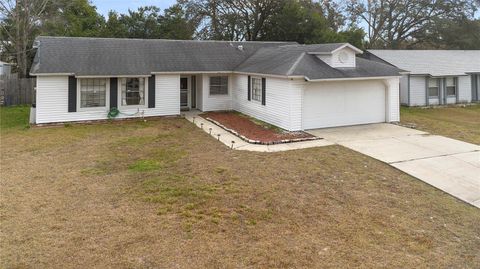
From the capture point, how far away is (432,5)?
41375mm

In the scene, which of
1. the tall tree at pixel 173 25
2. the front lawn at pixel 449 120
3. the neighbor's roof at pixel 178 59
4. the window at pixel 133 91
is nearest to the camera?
the front lawn at pixel 449 120

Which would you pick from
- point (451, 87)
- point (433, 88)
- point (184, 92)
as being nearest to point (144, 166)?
point (184, 92)

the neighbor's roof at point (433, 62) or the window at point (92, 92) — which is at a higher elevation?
the neighbor's roof at point (433, 62)

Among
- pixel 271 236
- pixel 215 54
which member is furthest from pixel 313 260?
pixel 215 54

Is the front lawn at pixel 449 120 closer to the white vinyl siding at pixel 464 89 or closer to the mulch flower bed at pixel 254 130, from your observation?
the white vinyl siding at pixel 464 89

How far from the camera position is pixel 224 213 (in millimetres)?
6969

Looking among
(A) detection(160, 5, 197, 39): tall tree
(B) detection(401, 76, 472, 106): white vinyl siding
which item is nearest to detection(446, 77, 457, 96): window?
(B) detection(401, 76, 472, 106): white vinyl siding

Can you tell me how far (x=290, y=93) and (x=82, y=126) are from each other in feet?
29.0

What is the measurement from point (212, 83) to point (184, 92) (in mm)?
1764

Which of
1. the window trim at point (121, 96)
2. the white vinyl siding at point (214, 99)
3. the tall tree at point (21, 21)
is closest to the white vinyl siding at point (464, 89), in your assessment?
the white vinyl siding at point (214, 99)

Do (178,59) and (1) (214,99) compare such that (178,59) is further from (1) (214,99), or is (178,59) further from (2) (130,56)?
(1) (214,99)

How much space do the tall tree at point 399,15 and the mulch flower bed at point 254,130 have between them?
106ft

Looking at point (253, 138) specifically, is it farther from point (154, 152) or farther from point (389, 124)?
point (389, 124)

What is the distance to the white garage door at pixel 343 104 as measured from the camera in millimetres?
14922
